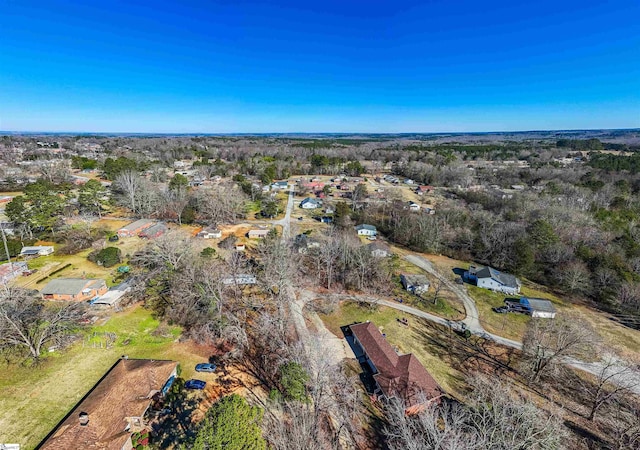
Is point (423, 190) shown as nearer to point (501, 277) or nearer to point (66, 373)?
point (501, 277)

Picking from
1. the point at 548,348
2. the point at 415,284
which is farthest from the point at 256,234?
the point at 548,348

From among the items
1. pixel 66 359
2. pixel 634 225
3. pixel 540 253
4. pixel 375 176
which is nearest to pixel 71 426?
pixel 66 359

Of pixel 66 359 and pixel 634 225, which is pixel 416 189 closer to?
pixel 634 225

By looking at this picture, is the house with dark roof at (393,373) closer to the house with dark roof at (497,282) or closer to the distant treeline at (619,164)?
the house with dark roof at (497,282)

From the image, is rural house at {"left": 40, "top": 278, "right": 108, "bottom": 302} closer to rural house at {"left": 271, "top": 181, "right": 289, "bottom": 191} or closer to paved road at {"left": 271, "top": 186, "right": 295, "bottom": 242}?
paved road at {"left": 271, "top": 186, "right": 295, "bottom": 242}

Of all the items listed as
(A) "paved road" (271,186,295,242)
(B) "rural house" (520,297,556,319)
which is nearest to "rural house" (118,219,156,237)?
(A) "paved road" (271,186,295,242)
